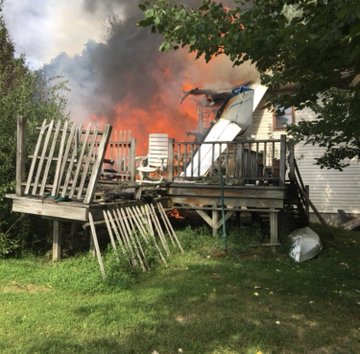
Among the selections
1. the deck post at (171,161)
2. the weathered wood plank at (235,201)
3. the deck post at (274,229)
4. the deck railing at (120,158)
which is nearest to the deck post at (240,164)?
the weathered wood plank at (235,201)

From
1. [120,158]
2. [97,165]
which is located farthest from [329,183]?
[97,165]

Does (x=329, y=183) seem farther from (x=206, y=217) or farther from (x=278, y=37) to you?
(x=278, y=37)

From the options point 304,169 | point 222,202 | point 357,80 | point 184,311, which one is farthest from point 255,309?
point 304,169

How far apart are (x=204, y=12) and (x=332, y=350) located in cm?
361

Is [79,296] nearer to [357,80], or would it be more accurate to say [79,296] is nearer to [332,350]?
[332,350]

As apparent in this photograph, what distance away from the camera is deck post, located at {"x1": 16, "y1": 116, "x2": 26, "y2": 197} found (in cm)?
688

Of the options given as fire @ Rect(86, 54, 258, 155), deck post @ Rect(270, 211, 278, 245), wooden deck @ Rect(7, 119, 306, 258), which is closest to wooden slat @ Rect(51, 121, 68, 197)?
wooden deck @ Rect(7, 119, 306, 258)

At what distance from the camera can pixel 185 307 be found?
16.2 ft

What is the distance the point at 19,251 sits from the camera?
7.60m

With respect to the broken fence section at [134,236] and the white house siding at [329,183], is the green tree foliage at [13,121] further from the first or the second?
the white house siding at [329,183]

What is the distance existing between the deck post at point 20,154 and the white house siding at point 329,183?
9522 mm

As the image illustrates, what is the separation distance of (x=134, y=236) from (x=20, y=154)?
2.40 metres

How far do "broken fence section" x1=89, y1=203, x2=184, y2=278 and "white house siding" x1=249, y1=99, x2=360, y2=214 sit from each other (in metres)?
7.53

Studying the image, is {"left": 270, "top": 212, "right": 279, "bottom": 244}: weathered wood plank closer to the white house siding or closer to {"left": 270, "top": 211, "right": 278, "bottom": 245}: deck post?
{"left": 270, "top": 211, "right": 278, "bottom": 245}: deck post
